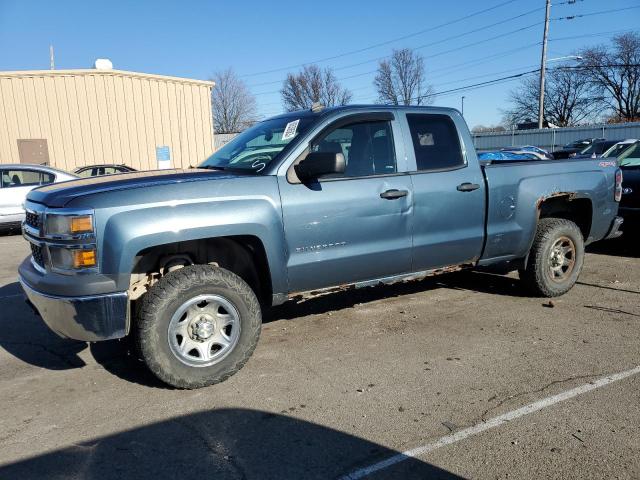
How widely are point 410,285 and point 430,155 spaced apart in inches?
84.4

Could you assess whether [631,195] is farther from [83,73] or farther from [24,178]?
[83,73]

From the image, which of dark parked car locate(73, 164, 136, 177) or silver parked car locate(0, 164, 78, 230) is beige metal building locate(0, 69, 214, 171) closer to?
dark parked car locate(73, 164, 136, 177)

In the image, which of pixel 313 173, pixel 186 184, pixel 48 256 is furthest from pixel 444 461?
pixel 48 256

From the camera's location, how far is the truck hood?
11.3ft

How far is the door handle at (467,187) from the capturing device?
15.8ft

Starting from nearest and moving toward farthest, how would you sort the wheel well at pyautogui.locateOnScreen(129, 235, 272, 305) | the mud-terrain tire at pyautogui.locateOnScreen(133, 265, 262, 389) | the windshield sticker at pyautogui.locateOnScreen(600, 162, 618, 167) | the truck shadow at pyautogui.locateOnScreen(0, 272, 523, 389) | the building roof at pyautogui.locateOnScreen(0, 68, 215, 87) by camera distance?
1. the mud-terrain tire at pyautogui.locateOnScreen(133, 265, 262, 389)
2. the wheel well at pyautogui.locateOnScreen(129, 235, 272, 305)
3. the truck shadow at pyautogui.locateOnScreen(0, 272, 523, 389)
4. the windshield sticker at pyautogui.locateOnScreen(600, 162, 618, 167)
5. the building roof at pyautogui.locateOnScreen(0, 68, 215, 87)

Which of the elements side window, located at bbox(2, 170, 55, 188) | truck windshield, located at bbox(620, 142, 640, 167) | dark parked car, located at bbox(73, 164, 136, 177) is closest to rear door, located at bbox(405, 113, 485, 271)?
truck windshield, located at bbox(620, 142, 640, 167)

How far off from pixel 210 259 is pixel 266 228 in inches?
24.7

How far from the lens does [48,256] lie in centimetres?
348

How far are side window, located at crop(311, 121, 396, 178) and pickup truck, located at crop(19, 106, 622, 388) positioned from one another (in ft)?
0.04

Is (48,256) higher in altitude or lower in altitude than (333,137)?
lower

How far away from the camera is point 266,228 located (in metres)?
3.85

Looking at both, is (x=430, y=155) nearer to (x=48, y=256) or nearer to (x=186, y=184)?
(x=186, y=184)

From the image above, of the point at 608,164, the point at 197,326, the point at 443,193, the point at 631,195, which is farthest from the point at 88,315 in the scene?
the point at 631,195
